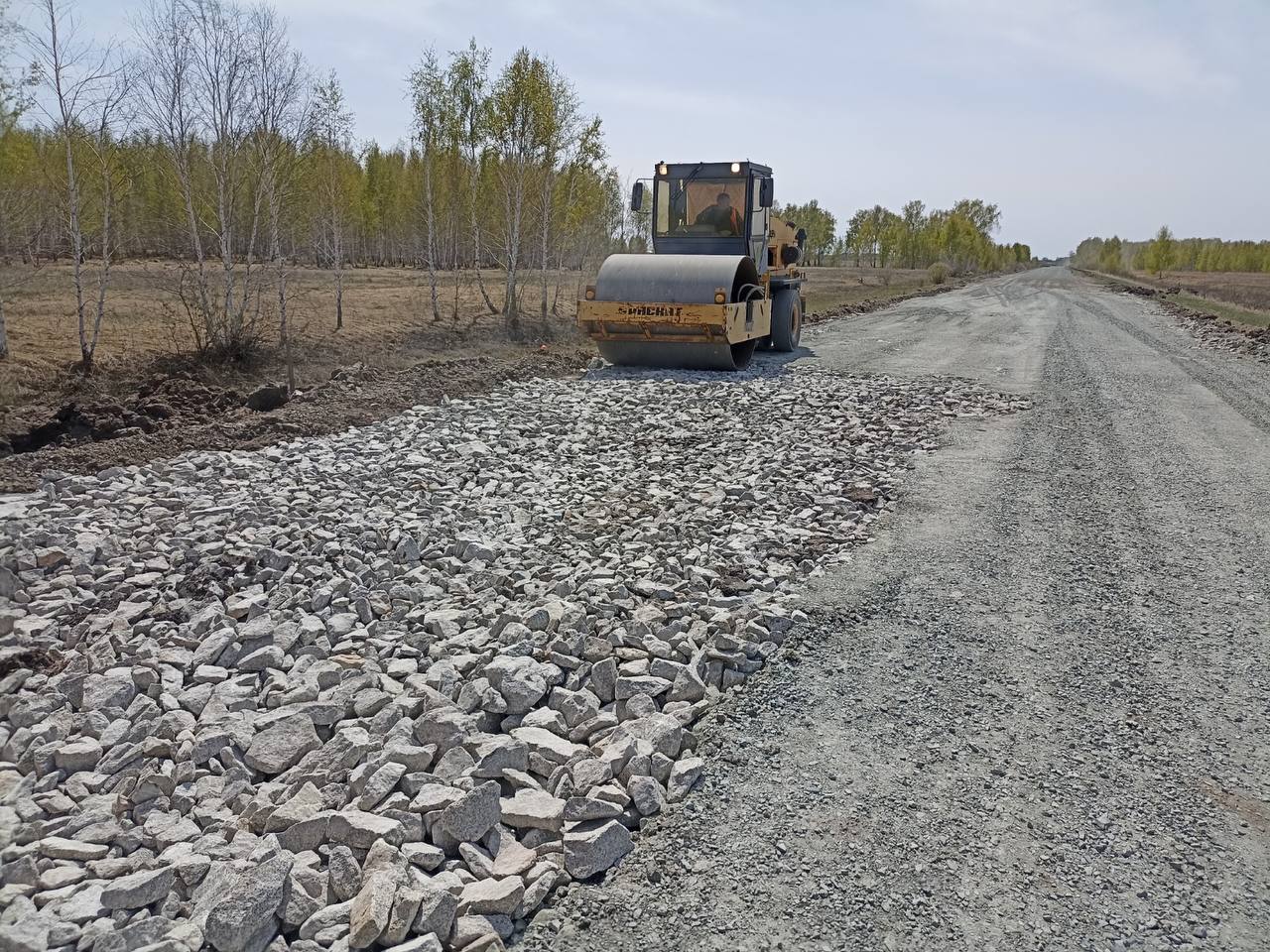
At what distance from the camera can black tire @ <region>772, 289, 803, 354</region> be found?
15500 millimetres

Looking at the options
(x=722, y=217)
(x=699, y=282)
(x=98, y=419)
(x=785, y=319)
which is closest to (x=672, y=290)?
(x=699, y=282)

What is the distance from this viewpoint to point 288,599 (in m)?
4.93

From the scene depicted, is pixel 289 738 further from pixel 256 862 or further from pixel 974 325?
pixel 974 325

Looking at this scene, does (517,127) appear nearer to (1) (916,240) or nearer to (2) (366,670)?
(2) (366,670)

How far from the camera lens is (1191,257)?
100625mm

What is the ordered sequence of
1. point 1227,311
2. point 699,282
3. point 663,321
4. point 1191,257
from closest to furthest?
point 699,282 → point 663,321 → point 1227,311 → point 1191,257

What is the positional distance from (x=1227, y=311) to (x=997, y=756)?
3061 cm

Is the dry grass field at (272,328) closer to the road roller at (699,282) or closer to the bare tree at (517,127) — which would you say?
the bare tree at (517,127)

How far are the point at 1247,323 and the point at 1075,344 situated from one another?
331 inches

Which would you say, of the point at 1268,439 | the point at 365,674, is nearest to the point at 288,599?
the point at 365,674

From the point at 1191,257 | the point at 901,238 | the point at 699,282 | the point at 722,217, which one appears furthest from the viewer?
the point at 1191,257

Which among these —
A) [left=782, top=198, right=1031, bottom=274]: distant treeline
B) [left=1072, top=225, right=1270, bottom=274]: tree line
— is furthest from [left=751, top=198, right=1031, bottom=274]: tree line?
[left=1072, top=225, right=1270, bottom=274]: tree line

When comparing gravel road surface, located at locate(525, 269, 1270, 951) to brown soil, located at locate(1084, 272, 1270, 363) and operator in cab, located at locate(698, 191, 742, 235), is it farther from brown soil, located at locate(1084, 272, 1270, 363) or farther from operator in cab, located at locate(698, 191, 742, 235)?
brown soil, located at locate(1084, 272, 1270, 363)

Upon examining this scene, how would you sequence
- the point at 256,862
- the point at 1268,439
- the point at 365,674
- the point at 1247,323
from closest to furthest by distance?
the point at 256,862 < the point at 365,674 < the point at 1268,439 < the point at 1247,323
